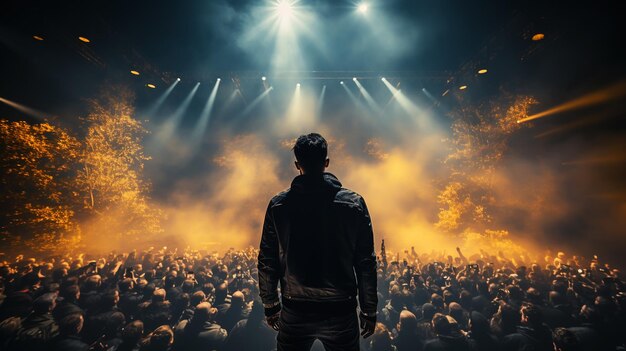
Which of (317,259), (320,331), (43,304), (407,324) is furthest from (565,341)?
(43,304)

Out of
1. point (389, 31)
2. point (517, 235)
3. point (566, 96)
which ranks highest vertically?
point (389, 31)

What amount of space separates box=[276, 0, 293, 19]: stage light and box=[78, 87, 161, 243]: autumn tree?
12.7 metres

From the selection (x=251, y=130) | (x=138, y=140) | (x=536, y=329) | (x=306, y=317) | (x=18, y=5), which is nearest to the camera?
(x=306, y=317)

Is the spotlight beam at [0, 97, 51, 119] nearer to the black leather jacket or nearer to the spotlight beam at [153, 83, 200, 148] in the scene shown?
the spotlight beam at [153, 83, 200, 148]

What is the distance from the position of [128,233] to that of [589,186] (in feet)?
88.6

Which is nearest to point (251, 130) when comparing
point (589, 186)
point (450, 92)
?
point (450, 92)

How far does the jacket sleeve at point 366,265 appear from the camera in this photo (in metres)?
Result: 2.21

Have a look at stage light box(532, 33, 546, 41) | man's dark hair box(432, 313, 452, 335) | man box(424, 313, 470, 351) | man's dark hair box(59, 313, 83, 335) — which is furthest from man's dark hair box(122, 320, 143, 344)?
stage light box(532, 33, 546, 41)

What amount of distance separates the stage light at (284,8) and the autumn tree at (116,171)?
12659 mm

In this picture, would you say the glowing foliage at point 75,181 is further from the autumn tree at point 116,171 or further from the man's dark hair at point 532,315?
the man's dark hair at point 532,315

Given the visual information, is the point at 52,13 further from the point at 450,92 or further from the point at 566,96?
the point at 566,96

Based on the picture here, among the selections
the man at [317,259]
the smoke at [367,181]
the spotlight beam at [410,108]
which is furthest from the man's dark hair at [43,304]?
the spotlight beam at [410,108]

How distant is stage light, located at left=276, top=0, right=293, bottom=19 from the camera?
9125 mm

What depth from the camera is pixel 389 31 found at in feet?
35.4
